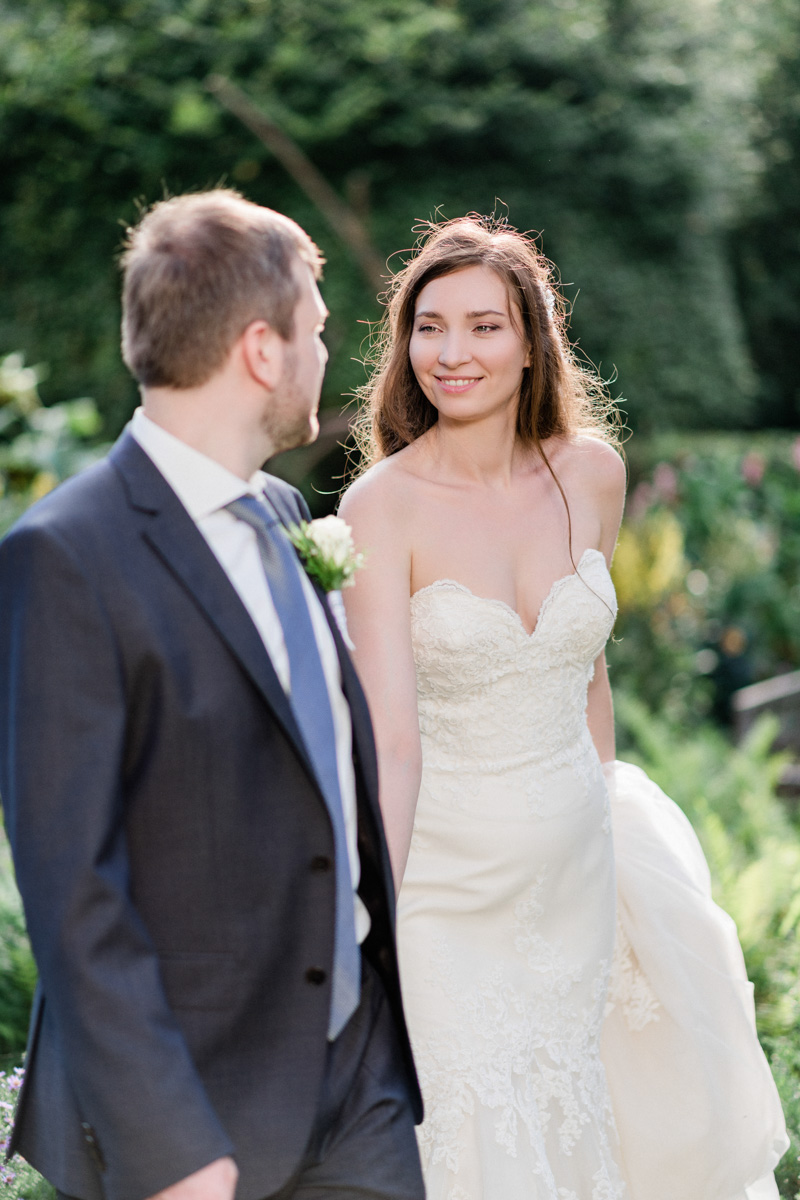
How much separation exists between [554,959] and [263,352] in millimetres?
1733

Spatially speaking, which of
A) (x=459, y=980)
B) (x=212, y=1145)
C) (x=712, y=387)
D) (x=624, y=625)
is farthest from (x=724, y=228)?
(x=212, y=1145)

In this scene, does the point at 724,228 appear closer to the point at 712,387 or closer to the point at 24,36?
the point at 712,387

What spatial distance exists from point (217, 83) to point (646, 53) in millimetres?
5214

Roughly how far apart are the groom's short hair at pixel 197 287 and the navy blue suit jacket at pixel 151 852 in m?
0.15

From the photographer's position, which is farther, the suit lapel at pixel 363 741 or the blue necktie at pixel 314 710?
the suit lapel at pixel 363 741

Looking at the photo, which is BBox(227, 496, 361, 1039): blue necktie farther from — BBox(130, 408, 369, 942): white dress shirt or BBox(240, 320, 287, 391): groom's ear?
BBox(240, 320, 287, 391): groom's ear

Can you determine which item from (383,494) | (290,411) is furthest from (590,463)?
(290,411)

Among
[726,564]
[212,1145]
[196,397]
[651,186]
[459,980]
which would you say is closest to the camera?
[212,1145]

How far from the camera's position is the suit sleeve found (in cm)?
158

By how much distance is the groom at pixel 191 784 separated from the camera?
62.9 inches

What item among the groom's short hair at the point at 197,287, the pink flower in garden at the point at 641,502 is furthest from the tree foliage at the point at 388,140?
the groom's short hair at the point at 197,287

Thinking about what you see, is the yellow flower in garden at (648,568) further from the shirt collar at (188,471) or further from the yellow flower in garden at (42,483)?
the shirt collar at (188,471)

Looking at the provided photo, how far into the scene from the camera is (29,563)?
5.38 feet

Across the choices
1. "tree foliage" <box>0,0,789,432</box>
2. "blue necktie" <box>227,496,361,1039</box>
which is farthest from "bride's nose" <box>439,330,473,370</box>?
"tree foliage" <box>0,0,789,432</box>
